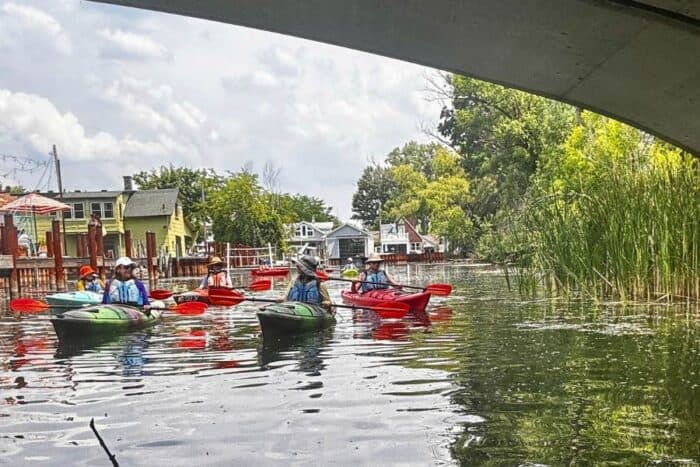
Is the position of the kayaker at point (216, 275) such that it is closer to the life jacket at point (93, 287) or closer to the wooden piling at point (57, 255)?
the life jacket at point (93, 287)

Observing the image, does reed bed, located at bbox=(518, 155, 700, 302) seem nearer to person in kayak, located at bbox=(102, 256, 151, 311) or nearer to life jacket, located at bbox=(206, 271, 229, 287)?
life jacket, located at bbox=(206, 271, 229, 287)

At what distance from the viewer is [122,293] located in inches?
542

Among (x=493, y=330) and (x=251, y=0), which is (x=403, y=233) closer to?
(x=493, y=330)

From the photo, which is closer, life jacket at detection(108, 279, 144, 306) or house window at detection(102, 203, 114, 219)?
life jacket at detection(108, 279, 144, 306)

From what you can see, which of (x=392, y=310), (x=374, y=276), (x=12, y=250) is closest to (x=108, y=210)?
(x=12, y=250)

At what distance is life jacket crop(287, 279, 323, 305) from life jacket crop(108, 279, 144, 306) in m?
2.91

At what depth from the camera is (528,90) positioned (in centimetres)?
561

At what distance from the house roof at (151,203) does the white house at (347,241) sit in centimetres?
1973

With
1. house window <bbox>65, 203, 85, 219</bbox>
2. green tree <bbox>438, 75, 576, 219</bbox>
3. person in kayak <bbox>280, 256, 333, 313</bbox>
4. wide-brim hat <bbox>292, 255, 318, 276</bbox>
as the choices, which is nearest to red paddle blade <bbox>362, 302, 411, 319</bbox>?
person in kayak <bbox>280, 256, 333, 313</bbox>

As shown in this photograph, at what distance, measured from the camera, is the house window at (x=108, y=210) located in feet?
167

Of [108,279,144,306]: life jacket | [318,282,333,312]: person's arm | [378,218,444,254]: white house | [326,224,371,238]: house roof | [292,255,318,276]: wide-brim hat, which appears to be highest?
[326,224,371,238]: house roof

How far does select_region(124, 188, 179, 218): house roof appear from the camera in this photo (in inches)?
2058

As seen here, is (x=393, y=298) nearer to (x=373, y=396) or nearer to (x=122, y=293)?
(x=122, y=293)

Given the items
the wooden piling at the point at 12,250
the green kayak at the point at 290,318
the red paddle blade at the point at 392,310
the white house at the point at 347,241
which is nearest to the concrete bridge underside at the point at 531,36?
the green kayak at the point at 290,318
